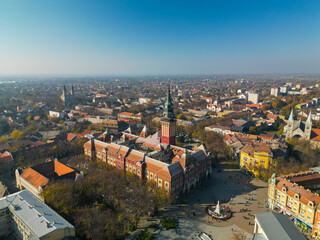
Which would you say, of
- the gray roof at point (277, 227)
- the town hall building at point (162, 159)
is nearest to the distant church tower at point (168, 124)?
the town hall building at point (162, 159)

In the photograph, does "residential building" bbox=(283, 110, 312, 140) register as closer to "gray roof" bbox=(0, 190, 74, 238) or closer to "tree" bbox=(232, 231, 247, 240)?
"tree" bbox=(232, 231, 247, 240)

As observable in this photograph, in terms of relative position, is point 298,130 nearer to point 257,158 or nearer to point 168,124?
point 257,158

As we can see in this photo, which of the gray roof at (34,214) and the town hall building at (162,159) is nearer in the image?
the gray roof at (34,214)

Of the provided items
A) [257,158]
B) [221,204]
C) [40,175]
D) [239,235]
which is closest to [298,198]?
[239,235]

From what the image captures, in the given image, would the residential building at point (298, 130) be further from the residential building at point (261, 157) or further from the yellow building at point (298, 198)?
the yellow building at point (298, 198)

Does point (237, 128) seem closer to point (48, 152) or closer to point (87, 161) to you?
point (87, 161)

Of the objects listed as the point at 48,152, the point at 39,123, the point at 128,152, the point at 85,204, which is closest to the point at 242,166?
the point at 128,152
